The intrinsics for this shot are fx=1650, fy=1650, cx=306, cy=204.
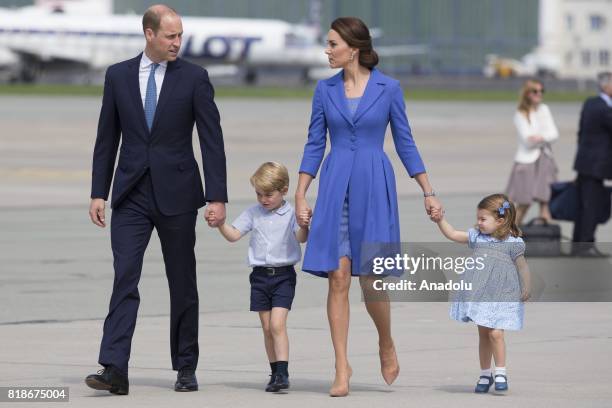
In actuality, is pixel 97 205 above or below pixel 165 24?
below

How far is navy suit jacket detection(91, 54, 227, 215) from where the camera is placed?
26.2ft

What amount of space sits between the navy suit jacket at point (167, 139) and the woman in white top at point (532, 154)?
30.6 feet

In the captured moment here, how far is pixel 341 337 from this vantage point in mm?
7855

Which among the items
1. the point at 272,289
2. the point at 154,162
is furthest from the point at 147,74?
the point at 272,289

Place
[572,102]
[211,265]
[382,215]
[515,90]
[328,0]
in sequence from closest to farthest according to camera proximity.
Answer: [382,215]
[211,265]
[572,102]
[515,90]
[328,0]

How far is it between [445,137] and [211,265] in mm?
26724

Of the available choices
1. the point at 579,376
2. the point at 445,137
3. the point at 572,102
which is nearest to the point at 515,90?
the point at 572,102

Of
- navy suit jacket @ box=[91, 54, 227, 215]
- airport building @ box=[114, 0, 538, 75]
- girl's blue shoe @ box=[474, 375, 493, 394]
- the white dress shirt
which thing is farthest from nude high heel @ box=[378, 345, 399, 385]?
airport building @ box=[114, 0, 538, 75]

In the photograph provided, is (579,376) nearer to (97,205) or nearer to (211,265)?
(97,205)

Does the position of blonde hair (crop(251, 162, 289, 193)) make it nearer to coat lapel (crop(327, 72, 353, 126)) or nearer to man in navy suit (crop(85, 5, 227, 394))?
man in navy suit (crop(85, 5, 227, 394))

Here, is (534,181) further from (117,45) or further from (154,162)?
(117,45)

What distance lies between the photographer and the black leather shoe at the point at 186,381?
7.95 meters

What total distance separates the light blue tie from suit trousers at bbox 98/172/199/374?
284 millimetres

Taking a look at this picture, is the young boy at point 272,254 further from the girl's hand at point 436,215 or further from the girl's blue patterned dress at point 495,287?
the girl's blue patterned dress at point 495,287
